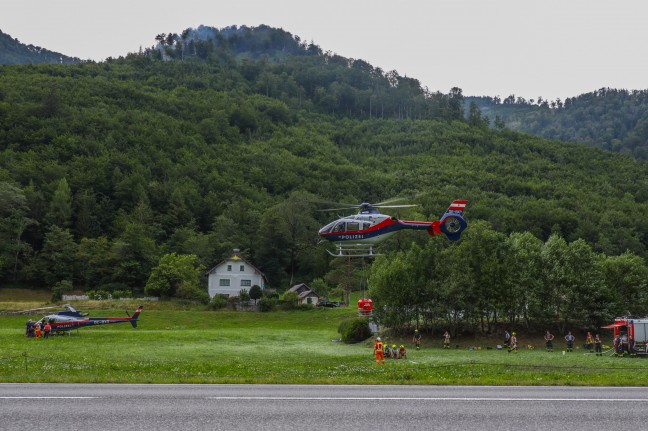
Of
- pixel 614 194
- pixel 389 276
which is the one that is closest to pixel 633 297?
pixel 389 276

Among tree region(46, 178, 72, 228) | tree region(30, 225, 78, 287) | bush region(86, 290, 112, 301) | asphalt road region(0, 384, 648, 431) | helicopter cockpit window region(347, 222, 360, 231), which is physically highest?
tree region(46, 178, 72, 228)

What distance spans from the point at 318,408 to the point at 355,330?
36.5 metres

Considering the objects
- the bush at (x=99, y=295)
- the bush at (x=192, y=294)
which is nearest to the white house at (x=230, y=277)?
the bush at (x=192, y=294)

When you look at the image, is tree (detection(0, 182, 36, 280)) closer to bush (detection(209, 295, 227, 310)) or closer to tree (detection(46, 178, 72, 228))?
tree (detection(46, 178, 72, 228))

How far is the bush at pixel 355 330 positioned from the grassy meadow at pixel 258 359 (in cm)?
128

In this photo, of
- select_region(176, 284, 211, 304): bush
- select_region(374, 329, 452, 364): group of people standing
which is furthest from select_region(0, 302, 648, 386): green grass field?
select_region(176, 284, 211, 304): bush

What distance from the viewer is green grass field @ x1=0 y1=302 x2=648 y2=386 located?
874 inches

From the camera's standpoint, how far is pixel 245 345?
44.1 m

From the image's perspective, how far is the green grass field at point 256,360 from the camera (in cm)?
2220

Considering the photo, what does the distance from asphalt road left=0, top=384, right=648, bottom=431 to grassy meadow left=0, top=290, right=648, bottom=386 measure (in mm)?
3176

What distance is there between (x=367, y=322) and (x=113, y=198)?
8575cm

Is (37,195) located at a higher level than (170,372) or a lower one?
higher

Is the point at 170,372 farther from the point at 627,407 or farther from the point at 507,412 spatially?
the point at 627,407

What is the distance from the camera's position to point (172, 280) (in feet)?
263
